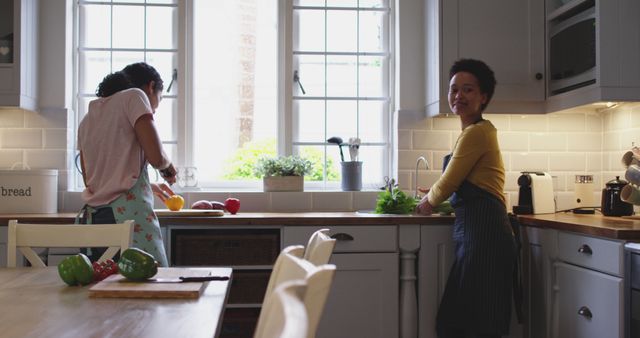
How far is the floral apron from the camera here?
8.79 ft

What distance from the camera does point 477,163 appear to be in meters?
2.97

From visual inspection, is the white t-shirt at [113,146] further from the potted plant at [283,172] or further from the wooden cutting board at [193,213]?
the potted plant at [283,172]

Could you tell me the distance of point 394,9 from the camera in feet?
13.8

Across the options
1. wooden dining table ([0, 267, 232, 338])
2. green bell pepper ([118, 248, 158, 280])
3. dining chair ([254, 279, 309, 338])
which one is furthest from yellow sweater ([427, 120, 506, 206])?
dining chair ([254, 279, 309, 338])

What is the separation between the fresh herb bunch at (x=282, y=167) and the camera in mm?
3920

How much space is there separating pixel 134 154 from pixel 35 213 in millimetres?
1107

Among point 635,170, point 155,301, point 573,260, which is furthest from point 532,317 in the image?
point 155,301

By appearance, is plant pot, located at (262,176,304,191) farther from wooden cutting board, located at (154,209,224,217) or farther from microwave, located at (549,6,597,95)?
microwave, located at (549,6,597,95)

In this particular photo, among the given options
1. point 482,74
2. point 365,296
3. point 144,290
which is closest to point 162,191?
point 365,296

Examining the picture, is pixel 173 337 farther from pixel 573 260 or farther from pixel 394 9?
pixel 394 9

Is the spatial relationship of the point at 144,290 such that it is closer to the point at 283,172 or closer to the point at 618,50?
the point at 283,172

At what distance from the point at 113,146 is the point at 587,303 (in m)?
2.01

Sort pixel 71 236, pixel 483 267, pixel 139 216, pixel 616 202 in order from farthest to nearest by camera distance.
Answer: pixel 616 202
pixel 483 267
pixel 139 216
pixel 71 236

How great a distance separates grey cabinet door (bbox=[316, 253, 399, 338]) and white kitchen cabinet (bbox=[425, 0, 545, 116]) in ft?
3.09
